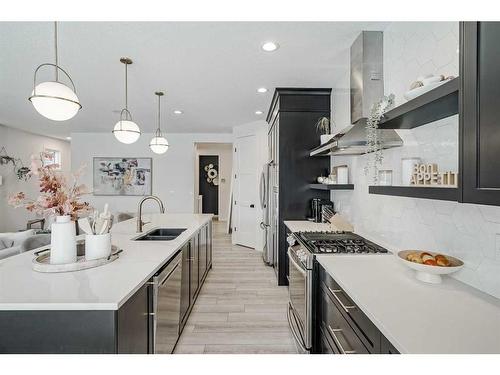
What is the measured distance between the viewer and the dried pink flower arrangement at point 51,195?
55.5 inches

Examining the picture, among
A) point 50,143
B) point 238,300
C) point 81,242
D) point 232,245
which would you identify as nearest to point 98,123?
point 50,143

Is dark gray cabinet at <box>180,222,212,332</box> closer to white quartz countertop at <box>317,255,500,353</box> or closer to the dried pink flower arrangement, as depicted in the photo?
the dried pink flower arrangement

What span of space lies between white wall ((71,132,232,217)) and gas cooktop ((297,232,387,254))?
4.73 m

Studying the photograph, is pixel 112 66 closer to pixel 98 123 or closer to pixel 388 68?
pixel 388 68

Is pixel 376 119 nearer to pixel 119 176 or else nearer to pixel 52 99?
pixel 52 99

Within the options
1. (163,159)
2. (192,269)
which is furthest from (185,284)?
(163,159)

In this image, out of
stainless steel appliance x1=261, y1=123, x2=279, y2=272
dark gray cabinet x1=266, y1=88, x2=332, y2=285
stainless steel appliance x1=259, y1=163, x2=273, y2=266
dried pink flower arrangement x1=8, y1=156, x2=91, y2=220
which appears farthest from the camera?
stainless steel appliance x1=259, y1=163, x2=273, y2=266

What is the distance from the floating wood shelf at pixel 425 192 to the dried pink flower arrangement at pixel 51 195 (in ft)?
5.99

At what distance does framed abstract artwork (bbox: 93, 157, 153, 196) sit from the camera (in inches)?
256

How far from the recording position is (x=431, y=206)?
5.15 ft

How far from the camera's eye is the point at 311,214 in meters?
3.47

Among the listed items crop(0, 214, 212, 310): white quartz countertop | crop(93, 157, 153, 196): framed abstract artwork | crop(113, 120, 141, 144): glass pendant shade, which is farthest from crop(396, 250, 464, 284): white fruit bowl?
Result: crop(93, 157, 153, 196): framed abstract artwork

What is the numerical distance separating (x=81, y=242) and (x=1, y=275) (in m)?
0.63

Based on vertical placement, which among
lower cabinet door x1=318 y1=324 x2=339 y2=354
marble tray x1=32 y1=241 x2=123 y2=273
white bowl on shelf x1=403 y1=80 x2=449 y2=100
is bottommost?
lower cabinet door x1=318 y1=324 x2=339 y2=354
